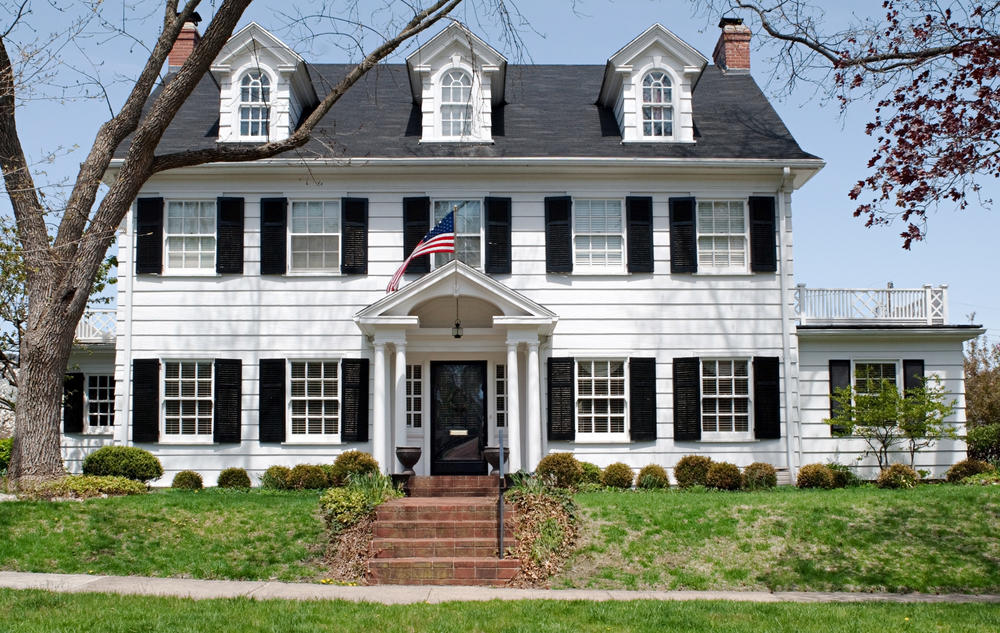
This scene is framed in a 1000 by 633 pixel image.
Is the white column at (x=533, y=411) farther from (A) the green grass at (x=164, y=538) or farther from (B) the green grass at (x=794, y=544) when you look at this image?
(A) the green grass at (x=164, y=538)

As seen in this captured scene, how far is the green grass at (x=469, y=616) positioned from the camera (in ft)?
25.7

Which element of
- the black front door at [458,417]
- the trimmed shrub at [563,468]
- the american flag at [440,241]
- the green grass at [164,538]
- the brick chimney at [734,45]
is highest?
the brick chimney at [734,45]

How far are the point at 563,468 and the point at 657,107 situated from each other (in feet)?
25.4

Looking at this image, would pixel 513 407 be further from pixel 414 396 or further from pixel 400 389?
pixel 414 396

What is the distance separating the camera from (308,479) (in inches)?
667

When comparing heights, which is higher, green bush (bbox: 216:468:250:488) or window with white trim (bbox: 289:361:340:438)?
window with white trim (bbox: 289:361:340:438)

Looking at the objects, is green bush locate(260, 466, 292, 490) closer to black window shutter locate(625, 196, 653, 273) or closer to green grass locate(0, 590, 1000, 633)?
black window shutter locate(625, 196, 653, 273)

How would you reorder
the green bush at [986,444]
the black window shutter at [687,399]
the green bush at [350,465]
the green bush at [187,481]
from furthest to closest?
1. the green bush at [986,444]
2. the black window shutter at [687,399]
3. the green bush at [187,481]
4. the green bush at [350,465]

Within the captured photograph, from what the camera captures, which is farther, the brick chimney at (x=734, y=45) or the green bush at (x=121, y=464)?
the brick chimney at (x=734, y=45)

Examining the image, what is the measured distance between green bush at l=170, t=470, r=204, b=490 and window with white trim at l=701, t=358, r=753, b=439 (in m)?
9.52

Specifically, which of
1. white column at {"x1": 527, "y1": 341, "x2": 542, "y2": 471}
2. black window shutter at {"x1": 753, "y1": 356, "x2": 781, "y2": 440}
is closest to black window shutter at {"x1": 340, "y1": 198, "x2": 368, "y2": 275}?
white column at {"x1": 527, "y1": 341, "x2": 542, "y2": 471}

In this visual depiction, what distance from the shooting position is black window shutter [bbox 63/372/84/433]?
20.3 m

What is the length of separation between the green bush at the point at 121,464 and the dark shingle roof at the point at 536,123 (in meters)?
5.84

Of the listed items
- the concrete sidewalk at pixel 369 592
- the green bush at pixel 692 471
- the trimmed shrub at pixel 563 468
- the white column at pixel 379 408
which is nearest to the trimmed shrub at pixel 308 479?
the white column at pixel 379 408
